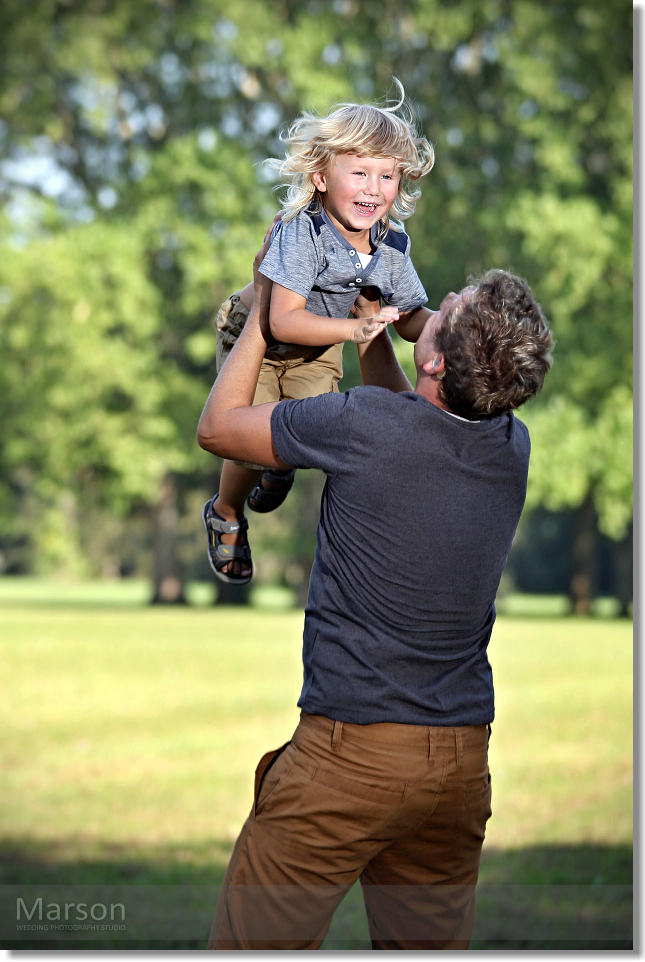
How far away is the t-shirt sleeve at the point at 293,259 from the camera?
2.81 meters

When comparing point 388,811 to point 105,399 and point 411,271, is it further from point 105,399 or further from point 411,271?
point 105,399

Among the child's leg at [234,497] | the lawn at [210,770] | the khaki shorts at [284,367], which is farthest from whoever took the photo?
the lawn at [210,770]

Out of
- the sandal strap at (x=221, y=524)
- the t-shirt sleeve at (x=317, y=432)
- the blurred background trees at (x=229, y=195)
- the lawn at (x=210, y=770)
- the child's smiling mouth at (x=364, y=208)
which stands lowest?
the lawn at (x=210, y=770)

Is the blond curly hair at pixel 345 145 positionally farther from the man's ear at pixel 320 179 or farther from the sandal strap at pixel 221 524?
the sandal strap at pixel 221 524

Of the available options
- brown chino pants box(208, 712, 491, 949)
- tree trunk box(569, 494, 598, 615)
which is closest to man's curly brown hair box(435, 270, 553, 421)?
brown chino pants box(208, 712, 491, 949)

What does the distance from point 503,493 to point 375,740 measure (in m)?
0.66

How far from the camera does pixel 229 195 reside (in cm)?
2428

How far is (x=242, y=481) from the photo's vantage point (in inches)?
132

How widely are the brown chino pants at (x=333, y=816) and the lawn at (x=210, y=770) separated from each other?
311 cm

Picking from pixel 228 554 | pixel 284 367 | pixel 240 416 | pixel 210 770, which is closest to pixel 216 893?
pixel 228 554

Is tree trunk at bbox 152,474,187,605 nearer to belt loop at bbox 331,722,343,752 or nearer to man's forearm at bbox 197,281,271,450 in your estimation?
man's forearm at bbox 197,281,271,450

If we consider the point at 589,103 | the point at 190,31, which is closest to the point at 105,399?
the point at 190,31

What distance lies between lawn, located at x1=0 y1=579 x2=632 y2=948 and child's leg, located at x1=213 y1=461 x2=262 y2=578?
2771 millimetres

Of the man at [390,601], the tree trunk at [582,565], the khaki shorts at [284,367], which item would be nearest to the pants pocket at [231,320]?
the khaki shorts at [284,367]
